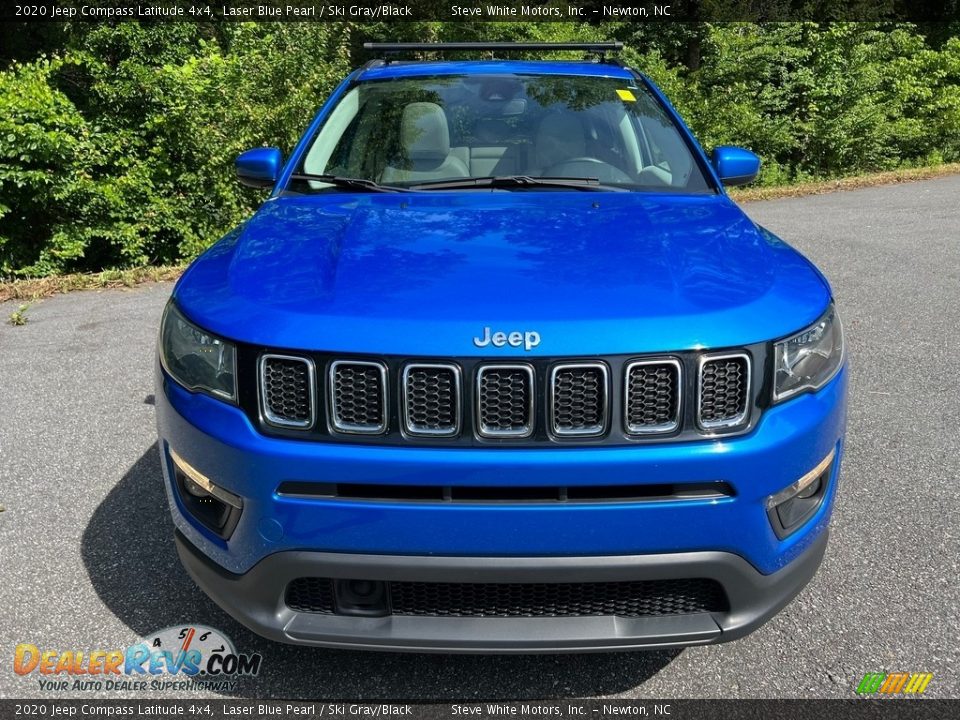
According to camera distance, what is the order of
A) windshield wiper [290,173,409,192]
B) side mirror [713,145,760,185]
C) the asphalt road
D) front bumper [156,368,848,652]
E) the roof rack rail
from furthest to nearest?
1. the roof rack rail
2. side mirror [713,145,760,185]
3. windshield wiper [290,173,409,192]
4. the asphalt road
5. front bumper [156,368,848,652]

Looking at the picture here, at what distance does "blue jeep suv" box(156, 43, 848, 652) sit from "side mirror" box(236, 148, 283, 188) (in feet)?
4.25

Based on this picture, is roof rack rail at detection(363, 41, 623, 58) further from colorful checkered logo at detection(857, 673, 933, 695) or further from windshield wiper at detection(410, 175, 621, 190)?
colorful checkered logo at detection(857, 673, 933, 695)

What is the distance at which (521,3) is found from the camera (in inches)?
685

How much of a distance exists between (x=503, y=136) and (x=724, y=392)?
1.82 m

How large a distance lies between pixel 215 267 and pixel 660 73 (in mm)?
14086

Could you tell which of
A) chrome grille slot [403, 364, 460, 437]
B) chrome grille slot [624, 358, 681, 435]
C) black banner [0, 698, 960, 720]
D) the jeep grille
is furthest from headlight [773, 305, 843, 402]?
black banner [0, 698, 960, 720]

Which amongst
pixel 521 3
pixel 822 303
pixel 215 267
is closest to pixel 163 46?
pixel 521 3

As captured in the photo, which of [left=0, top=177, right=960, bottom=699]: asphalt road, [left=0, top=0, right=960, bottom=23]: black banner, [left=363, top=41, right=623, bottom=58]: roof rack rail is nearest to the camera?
[left=0, top=177, right=960, bottom=699]: asphalt road

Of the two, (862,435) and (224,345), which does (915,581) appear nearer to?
(862,435)

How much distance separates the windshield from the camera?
3.30m

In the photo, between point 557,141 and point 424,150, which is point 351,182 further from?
point 557,141

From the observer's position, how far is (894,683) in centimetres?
241

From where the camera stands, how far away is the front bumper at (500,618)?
1985 millimetres

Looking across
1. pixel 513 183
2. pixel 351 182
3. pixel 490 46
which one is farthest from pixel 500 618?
pixel 490 46
